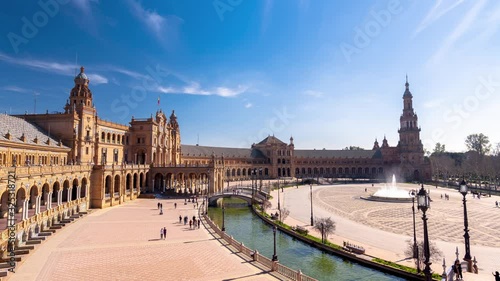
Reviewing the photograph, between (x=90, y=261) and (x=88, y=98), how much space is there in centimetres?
4105

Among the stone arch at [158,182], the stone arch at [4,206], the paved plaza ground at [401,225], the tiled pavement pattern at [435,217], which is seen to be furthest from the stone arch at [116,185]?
the tiled pavement pattern at [435,217]

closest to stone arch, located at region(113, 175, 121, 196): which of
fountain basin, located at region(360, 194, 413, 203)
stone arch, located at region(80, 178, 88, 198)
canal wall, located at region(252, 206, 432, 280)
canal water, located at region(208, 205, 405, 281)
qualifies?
stone arch, located at region(80, 178, 88, 198)

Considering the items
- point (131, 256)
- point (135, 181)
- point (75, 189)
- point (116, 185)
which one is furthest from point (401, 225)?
point (135, 181)

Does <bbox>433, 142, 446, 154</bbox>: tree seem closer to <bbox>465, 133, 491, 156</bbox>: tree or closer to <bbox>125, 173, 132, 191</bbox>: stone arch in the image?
<bbox>465, 133, 491, 156</bbox>: tree

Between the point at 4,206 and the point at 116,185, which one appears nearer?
the point at 4,206

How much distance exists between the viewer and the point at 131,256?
2492 centimetres

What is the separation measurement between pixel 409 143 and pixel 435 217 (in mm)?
83134

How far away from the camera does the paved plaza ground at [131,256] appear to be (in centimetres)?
2070

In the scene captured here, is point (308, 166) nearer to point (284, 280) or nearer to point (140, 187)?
point (140, 187)

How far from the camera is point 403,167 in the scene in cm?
11731

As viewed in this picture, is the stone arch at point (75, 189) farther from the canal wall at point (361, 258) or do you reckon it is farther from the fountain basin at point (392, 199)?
the fountain basin at point (392, 199)

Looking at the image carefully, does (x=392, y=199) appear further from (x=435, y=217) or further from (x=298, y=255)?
(x=298, y=255)

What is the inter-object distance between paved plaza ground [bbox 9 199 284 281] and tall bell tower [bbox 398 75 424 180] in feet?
341

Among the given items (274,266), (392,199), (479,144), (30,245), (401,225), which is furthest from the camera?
(479,144)
